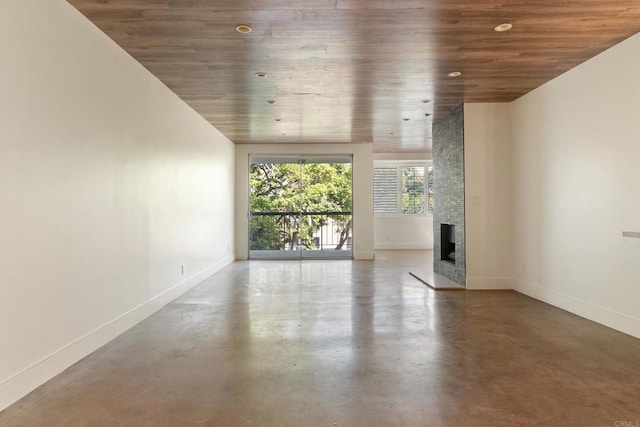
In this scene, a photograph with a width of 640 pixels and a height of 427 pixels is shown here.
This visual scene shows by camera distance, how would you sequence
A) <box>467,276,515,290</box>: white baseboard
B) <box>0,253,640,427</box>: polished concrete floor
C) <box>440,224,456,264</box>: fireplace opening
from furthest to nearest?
<box>440,224,456,264</box>: fireplace opening → <box>467,276,515,290</box>: white baseboard → <box>0,253,640,427</box>: polished concrete floor

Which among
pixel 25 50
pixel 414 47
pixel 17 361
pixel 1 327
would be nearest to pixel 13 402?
pixel 17 361

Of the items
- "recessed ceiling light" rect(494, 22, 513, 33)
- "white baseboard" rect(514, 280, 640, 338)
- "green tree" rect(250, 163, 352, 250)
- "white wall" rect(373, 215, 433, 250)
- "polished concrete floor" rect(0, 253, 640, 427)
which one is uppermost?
"recessed ceiling light" rect(494, 22, 513, 33)

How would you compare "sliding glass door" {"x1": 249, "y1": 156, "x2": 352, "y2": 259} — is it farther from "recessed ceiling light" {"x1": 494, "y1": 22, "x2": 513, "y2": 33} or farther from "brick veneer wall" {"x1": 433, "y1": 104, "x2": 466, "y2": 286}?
"recessed ceiling light" {"x1": 494, "y1": 22, "x2": 513, "y2": 33}

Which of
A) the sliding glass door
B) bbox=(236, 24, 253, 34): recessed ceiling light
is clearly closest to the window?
the sliding glass door

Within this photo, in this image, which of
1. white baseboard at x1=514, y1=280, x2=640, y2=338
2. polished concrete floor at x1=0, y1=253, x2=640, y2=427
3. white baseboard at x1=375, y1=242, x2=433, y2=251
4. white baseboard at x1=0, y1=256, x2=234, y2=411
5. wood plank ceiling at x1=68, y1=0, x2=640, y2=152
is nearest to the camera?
polished concrete floor at x1=0, y1=253, x2=640, y2=427

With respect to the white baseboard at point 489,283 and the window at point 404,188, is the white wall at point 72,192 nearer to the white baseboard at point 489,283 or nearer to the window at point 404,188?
the white baseboard at point 489,283

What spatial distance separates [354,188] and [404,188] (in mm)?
2820

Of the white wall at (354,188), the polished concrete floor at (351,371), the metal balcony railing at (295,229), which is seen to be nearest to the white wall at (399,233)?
the metal balcony railing at (295,229)

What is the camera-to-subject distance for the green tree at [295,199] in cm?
895

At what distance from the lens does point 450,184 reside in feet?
19.5

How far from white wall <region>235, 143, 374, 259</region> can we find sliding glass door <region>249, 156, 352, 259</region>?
200mm

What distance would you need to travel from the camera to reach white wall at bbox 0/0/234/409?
88.3 inches

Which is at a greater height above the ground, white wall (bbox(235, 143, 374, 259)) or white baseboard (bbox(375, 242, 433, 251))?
white wall (bbox(235, 143, 374, 259))

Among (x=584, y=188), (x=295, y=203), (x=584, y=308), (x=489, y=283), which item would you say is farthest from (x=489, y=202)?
(x=295, y=203)
